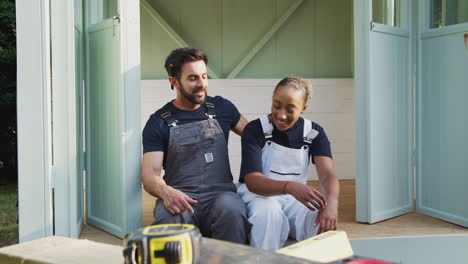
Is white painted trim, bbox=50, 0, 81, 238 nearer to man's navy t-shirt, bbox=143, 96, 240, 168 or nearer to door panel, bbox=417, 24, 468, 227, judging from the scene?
man's navy t-shirt, bbox=143, 96, 240, 168

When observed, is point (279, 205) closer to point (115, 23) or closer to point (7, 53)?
point (115, 23)

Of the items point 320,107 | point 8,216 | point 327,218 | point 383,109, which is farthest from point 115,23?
point 8,216

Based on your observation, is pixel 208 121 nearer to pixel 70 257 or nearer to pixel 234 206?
pixel 234 206

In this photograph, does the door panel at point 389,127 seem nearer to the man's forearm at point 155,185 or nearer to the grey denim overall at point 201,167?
the grey denim overall at point 201,167

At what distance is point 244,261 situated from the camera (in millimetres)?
1289

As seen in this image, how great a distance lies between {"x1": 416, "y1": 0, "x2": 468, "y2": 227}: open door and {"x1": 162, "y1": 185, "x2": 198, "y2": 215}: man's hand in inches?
69.4

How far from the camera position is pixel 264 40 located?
597 centimetres

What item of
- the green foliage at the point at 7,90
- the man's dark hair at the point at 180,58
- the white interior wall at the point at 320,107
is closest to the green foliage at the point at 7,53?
the green foliage at the point at 7,90

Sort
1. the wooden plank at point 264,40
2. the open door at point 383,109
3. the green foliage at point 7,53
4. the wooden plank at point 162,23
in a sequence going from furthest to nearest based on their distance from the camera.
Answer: the green foliage at point 7,53
the wooden plank at point 264,40
the wooden plank at point 162,23
the open door at point 383,109

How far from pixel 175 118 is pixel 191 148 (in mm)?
175

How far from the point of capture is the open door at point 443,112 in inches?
144

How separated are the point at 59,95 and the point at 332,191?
4.87 ft

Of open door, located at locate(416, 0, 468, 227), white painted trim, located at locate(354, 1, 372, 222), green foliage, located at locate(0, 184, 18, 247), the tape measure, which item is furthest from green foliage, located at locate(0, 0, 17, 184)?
the tape measure

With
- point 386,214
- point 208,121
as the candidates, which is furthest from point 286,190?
point 386,214
